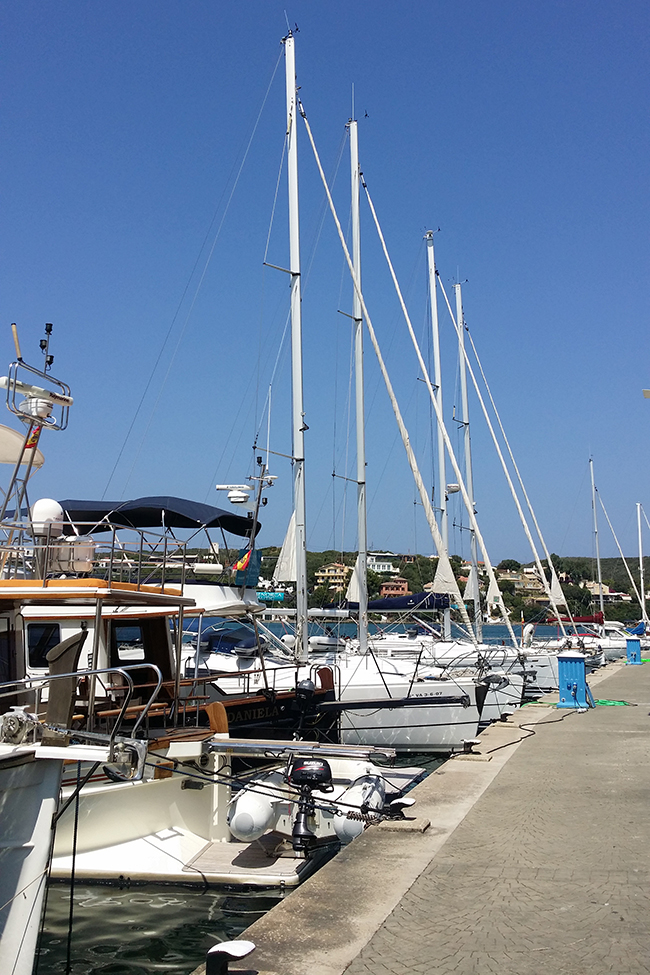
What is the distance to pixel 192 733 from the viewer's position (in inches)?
436

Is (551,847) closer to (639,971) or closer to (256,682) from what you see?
(639,971)

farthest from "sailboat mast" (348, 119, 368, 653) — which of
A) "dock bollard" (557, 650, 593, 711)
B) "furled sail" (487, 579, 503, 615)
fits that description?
"furled sail" (487, 579, 503, 615)

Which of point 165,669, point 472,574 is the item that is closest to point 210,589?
point 165,669

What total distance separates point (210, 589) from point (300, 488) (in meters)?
4.80

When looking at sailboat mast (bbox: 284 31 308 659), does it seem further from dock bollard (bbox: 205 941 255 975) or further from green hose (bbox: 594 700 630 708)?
dock bollard (bbox: 205 941 255 975)

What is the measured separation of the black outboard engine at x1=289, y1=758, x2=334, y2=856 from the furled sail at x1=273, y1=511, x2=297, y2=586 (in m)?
11.0

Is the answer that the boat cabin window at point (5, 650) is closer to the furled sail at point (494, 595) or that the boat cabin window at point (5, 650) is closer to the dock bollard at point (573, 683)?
the dock bollard at point (573, 683)

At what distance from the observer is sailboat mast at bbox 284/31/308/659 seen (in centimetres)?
2052

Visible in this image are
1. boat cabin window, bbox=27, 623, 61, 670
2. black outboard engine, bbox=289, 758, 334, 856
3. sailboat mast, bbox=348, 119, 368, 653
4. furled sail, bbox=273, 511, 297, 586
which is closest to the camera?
black outboard engine, bbox=289, 758, 334, 856

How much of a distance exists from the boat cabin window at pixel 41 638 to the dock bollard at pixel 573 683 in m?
12.6

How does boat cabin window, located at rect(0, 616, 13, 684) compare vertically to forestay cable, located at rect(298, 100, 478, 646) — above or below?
below

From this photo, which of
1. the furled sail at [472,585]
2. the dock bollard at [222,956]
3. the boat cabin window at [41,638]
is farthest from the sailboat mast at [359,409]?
the dock bollard at [222,956]

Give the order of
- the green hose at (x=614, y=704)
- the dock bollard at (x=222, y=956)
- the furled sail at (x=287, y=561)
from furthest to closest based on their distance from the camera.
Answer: the furled sail at (x=287, y=561) → the green hose at (x=614, y=704) → the dock bollard at (x=222, y=956)

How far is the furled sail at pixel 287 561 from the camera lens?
21.6 metres
